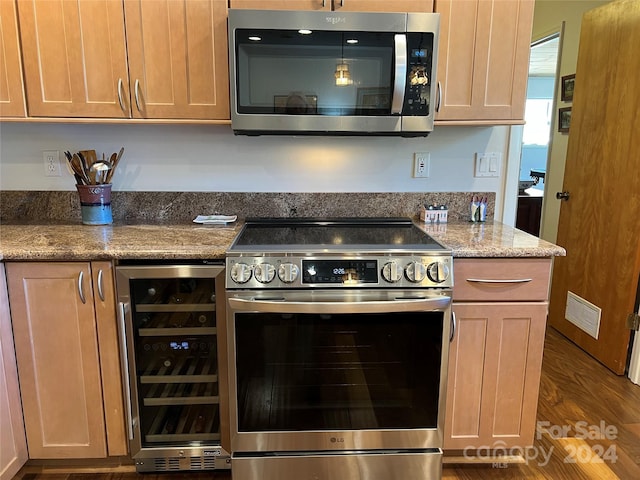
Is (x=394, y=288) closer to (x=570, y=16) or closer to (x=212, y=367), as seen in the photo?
(x=212, y=367)

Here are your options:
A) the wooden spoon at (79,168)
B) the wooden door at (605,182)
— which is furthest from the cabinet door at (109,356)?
the wooden door at (605,182)

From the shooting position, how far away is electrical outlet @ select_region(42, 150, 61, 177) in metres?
2.06

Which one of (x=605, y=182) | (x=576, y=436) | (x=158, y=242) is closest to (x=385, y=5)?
(x=158, y=242)

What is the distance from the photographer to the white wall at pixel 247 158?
6.74 ft

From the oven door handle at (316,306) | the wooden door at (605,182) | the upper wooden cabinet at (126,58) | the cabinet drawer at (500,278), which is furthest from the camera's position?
the wooden door at (605,182)

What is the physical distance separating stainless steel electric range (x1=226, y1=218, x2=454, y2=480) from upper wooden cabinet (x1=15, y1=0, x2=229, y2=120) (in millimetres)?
661

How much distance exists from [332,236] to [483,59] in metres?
0.93

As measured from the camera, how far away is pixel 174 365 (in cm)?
166

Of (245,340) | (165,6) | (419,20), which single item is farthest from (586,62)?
(245,340)

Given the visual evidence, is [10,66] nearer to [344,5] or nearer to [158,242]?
[158,242]

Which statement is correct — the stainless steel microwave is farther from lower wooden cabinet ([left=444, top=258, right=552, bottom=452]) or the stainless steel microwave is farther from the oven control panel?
lower wooden cabinet ([left=444, top=258, right=552, bottom=452])

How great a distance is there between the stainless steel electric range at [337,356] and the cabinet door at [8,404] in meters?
0.78

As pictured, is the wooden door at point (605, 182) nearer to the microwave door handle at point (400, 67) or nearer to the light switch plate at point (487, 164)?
the light switch plate at point (487, 164)

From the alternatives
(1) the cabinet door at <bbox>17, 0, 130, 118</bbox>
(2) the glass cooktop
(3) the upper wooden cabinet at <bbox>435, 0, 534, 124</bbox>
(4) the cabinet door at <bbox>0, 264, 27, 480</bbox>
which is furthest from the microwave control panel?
(4) the cabinet door at <bbox>0, 264, 27, 480</bbox>
